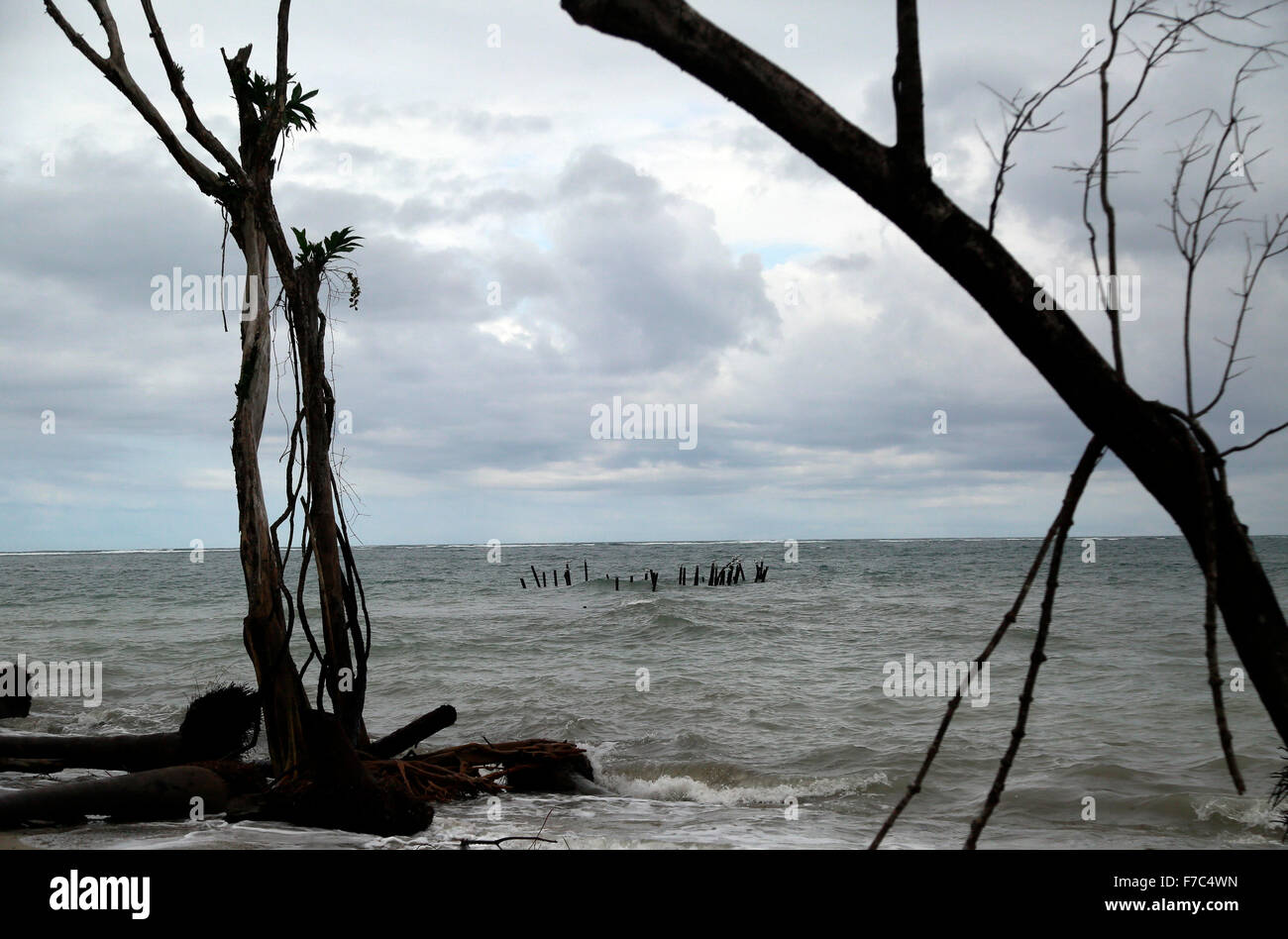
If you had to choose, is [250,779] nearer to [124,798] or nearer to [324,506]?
[124,798]

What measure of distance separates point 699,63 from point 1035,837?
6.84 m

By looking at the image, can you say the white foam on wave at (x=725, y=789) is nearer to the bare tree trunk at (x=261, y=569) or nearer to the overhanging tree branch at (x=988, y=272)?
the bare tree trunk at (x=261, y=569)

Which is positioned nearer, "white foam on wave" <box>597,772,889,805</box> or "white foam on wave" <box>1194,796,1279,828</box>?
"white foam on wave" <box>1194,796,1279,828</box>

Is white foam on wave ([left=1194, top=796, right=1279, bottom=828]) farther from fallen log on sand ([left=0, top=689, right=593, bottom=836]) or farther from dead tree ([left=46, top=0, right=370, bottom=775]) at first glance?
dead tree ([left=46, top=0, right=370, bottom=775])

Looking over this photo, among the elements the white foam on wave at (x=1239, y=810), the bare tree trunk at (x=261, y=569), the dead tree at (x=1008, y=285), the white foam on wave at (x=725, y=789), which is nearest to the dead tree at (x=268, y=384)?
the bare tree trunk at (x=261, y=569)

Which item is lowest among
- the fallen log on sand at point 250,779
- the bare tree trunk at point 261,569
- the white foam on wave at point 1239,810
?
the white foam on wave at point 1239,810

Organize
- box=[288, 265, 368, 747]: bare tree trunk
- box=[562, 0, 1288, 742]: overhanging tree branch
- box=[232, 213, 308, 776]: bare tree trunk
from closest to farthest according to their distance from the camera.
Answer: box=[562, 0, 1288, 742]: overhanging tree branch
box=[288, 265, 368, 747]: bare tree trunk
box=[232, 213, 308, 776]: bare tree trunk

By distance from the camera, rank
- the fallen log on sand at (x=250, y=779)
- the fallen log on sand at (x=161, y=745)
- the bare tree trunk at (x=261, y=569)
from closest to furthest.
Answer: the fallen log on sand at (x=250, y=779)
the bare tree trunk at (x=261, y=569)
the fallen log on sand at (x=161, y=745)

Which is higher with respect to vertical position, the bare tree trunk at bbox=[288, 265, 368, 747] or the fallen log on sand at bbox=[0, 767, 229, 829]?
the bare tree trunk at bbox=[288, 265, 368, 747]

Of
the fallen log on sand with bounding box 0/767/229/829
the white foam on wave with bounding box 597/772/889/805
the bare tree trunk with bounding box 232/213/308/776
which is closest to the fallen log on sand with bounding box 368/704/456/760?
the bare tree trunk with bounding box 232/213/308/776

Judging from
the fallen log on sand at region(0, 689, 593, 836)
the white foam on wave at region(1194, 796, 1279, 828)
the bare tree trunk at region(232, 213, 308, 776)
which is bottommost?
the white foam on wave at region(1194, 796, 1279, 828)

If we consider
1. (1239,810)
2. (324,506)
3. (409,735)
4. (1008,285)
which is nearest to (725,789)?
(409,735)

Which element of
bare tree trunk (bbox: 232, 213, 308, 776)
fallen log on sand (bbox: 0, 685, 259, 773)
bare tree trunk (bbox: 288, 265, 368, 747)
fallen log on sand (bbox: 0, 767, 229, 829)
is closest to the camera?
fallen log on sand (bbox: 0, 767, 229, 829)

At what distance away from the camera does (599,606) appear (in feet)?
108
